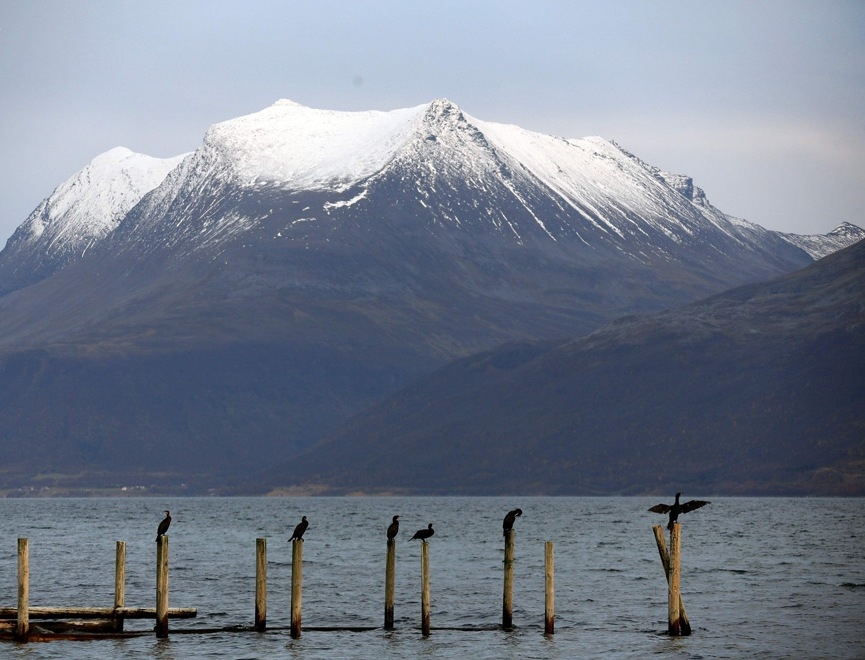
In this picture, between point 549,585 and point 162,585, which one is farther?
point 549,585

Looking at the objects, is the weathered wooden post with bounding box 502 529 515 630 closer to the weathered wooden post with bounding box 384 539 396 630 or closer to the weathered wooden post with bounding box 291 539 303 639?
the weathered wooden post with bounding box 384 539 396 630

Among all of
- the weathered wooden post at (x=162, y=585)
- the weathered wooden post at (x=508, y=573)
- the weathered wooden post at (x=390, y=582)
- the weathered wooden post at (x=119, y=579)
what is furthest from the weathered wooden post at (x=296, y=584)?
the weathered wooden post at (x=508, y=573)

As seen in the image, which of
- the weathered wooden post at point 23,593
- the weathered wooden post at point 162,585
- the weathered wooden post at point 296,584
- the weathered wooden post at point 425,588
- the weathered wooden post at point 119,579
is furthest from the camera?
the weathered wooden post at point 425,588

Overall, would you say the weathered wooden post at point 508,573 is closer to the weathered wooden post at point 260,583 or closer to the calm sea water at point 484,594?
the calm sea water at point 484,594

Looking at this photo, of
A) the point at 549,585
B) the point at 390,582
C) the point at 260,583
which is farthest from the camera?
the point at 390,582

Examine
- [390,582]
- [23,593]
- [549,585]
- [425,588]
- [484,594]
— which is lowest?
[484,594]

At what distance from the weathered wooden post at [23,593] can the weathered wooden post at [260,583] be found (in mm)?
8885

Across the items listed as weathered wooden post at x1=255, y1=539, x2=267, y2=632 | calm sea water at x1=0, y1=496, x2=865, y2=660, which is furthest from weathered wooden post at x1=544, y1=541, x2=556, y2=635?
weathered wooden post at x1=255, y1=539, x2=267, y2=632

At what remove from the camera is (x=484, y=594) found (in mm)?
91875

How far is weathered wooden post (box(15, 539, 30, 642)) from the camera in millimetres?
60469

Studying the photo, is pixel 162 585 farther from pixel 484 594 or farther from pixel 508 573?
pixel 484 594

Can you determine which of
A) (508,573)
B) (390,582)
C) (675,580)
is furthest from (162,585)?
(675,580)

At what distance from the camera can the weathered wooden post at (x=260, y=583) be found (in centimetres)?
6306

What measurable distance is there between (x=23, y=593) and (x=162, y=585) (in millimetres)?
5424
